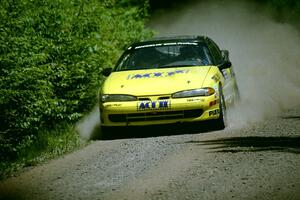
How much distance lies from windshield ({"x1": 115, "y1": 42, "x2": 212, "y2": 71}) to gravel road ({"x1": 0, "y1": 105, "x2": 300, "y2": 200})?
6.02ft

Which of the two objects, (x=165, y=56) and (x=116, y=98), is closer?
(x=116, y=98)

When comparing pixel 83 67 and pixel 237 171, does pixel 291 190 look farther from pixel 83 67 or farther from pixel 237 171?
pixel 83 67

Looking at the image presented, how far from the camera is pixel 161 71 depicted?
42.5ft

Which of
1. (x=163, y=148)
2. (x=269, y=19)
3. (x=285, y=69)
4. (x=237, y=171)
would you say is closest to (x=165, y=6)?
(x=269, y=19)

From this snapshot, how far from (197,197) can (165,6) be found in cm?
2979

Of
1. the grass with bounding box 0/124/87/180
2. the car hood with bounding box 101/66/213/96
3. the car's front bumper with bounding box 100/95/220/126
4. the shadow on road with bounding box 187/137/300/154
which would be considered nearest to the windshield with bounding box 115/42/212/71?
the car hood with bounding box 101/66/213/96

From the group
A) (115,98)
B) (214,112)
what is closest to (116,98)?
(115,98)

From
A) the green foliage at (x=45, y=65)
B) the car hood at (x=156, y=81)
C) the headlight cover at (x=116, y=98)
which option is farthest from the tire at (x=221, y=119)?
the green foliage at (x=45, y=65)

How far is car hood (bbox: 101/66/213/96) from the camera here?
479 inches

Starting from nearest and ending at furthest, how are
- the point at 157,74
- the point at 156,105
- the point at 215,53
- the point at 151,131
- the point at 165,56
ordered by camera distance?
1. the point at 156,105
2. the point at 157,74
3. the point at 151,131
4. the point at 165,56
5. the point at 215,53

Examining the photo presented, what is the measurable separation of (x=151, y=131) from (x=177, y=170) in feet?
14.3

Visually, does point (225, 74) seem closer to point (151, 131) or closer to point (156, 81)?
point (151, 131)

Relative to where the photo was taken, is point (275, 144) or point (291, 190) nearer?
point (291, 190)

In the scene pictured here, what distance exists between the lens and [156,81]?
1240 cm
